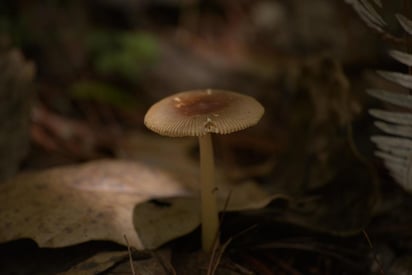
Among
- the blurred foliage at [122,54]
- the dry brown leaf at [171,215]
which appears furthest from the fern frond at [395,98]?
the blurred foliage at [122,54]

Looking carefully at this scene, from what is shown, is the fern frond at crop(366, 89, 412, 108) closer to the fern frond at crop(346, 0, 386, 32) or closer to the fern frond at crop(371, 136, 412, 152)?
the fern frond at crop(371, 136, 412, 152)

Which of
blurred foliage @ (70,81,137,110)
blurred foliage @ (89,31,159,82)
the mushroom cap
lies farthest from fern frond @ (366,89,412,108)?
blurred foliage @ (89,31,159,82)

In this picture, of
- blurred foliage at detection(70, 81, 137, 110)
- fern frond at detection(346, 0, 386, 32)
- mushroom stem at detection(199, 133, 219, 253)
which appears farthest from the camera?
blurred foliage at detection(70, 81, 137, 110)

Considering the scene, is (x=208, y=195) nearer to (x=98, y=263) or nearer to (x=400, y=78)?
(x=98, y=263)

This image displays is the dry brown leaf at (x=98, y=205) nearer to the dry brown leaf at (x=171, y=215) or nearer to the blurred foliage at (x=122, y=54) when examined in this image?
the dry brown leaf at (x=171, y=215)

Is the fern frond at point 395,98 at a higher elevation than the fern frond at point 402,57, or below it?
below
